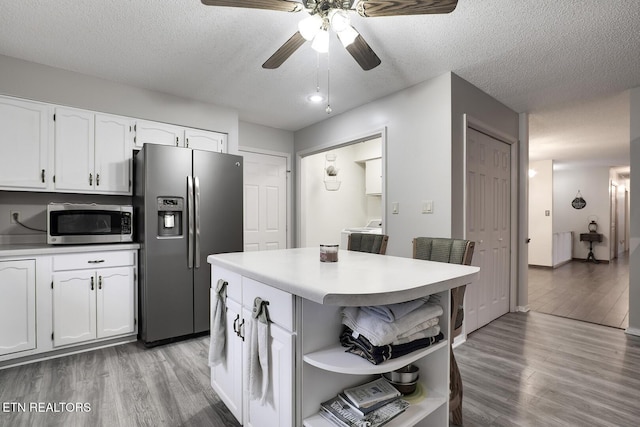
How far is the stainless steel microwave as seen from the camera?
2533mm

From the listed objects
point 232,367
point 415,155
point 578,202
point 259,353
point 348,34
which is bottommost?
point 232,367

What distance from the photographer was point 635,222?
3047mm

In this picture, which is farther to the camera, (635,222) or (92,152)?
(635,222)

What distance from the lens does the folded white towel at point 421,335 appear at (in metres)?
1.18

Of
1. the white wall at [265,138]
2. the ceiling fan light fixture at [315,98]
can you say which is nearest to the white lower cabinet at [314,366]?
the ceiling fan light fixture at [315,98]

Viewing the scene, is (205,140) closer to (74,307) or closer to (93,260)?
(93,260)

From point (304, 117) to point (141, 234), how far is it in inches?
92.2

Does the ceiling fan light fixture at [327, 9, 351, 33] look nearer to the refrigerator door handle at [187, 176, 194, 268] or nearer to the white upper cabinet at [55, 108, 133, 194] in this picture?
the refrigerator door handle at [187, 176, 194, 268]

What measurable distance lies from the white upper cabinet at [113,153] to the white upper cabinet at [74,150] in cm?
5

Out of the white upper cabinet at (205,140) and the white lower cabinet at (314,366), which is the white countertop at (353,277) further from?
the white upper cabinet at (205,140)

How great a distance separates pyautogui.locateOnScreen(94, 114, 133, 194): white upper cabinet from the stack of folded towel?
2.71m

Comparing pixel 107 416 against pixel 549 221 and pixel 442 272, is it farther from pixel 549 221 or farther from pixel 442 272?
pixel 549 221

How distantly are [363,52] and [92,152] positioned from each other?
2545 millimetres

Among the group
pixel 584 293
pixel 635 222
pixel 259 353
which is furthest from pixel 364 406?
pixel 584 293
